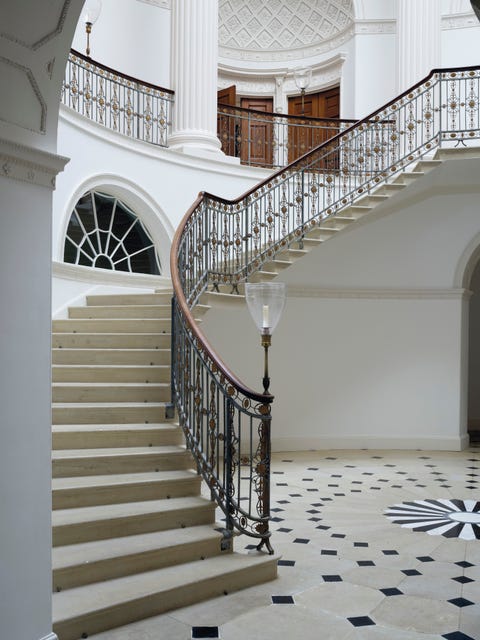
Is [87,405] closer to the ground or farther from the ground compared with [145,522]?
farther from the ground

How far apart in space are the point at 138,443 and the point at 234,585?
148cm

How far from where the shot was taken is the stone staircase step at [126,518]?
456 centimetres

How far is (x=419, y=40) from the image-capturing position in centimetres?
1230

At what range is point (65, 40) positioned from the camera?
346 centimetres

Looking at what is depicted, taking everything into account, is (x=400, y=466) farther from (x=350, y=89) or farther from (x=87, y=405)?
(x=350, y=89)

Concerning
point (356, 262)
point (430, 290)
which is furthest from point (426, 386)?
point (356, 262)

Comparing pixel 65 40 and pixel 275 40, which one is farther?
pixel 275 40

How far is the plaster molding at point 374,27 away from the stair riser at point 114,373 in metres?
10.3

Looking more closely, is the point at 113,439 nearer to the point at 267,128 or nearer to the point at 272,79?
the point at 267,128

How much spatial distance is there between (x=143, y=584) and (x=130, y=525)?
0.54 meters

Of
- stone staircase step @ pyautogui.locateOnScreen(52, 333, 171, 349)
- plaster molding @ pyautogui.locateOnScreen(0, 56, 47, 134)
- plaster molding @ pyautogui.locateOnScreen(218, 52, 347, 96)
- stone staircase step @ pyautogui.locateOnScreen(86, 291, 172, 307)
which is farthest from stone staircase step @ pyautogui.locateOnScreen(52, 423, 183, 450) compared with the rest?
plaster molding @ pyautogui.locateOnScreen(218, 52, 347, 96)

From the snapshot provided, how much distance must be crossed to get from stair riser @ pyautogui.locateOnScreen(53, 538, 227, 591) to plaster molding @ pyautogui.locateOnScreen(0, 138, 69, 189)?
90.5 inches

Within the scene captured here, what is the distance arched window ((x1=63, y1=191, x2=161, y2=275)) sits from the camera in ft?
→ 31.0

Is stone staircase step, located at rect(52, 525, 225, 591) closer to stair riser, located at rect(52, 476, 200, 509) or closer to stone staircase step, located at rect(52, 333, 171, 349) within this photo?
stair riser, located at rect(52, 476, 200, 509)
